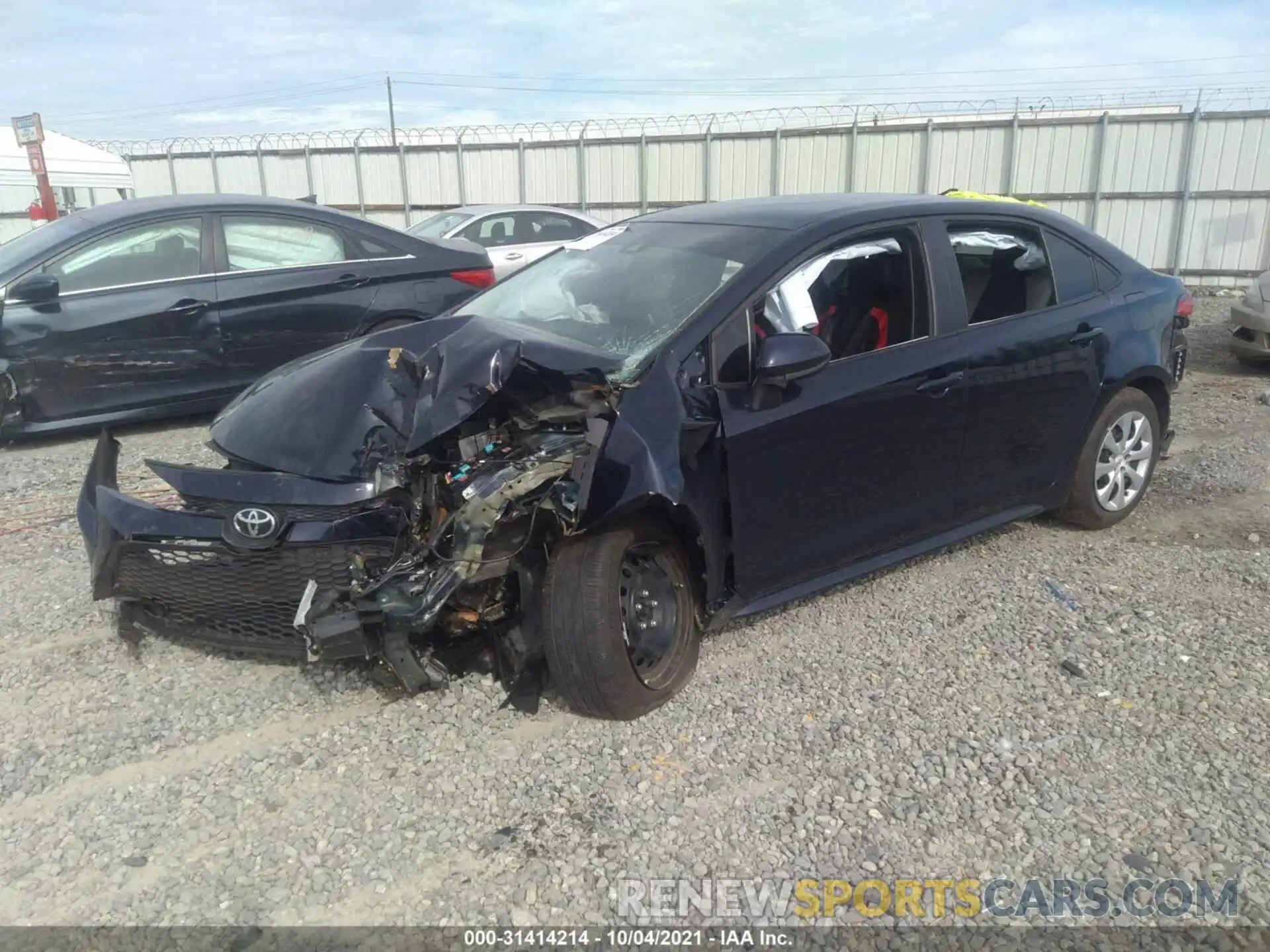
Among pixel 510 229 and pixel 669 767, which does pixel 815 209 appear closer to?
pixel 669 767

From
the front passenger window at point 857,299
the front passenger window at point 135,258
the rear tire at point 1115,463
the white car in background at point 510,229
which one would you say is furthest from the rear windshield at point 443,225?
the rear tire at point 1115,463

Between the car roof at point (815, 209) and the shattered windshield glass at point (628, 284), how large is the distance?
0.09 m

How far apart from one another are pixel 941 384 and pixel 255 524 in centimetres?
260

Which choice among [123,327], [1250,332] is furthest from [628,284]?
[1250,332]

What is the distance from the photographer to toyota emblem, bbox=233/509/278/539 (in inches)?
115

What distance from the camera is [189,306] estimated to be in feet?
21.0

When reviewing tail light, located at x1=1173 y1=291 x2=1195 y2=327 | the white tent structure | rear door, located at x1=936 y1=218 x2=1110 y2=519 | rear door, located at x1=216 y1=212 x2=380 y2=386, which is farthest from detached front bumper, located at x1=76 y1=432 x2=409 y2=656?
the white tent structure

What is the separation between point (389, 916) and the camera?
234cm

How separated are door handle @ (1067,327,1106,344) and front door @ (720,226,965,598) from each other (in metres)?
0.84

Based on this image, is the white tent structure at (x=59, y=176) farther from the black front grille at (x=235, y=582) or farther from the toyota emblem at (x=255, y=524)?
the toyota emblem at (x=255, y=524)

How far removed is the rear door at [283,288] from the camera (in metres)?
6.57

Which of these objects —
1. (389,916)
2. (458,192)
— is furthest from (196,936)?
(458,192)

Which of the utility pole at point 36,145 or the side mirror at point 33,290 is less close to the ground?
the utility pole at point 36,145

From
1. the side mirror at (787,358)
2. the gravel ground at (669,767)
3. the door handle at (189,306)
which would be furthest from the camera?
the door handle at (189,306)
